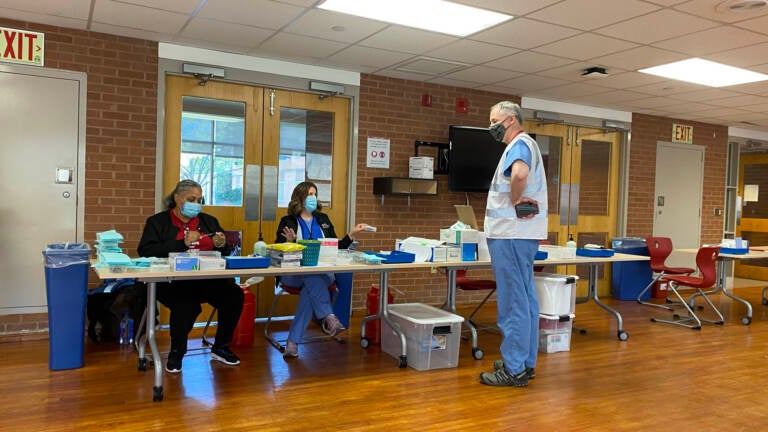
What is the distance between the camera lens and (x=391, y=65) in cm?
582

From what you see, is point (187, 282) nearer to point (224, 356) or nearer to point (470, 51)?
point (224, 356)

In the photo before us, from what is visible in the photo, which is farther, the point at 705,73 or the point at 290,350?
the point at 705,73

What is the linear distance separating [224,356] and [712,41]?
447cm

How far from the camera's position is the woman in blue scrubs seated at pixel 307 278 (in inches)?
172

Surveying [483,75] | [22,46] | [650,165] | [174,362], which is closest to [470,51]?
[483,75]

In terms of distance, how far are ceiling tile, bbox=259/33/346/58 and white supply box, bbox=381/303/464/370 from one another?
95.0 inches

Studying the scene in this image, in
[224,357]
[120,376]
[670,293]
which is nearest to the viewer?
[120,376]

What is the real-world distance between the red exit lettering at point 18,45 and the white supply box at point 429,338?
11.7 ft

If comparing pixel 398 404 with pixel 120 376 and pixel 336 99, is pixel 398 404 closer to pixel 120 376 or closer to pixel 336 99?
pixel 120 376

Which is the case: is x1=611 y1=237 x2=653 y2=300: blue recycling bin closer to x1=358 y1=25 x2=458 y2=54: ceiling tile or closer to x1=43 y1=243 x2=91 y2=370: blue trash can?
x1=358 y1=25 x2=458 y2=54: ceiling tile

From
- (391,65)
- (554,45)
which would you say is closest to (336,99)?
(391,65)

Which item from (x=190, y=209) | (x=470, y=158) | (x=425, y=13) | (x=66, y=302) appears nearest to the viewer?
(x=66, y=302)

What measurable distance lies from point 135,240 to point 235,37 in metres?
1.96

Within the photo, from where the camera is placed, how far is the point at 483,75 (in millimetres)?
6148
